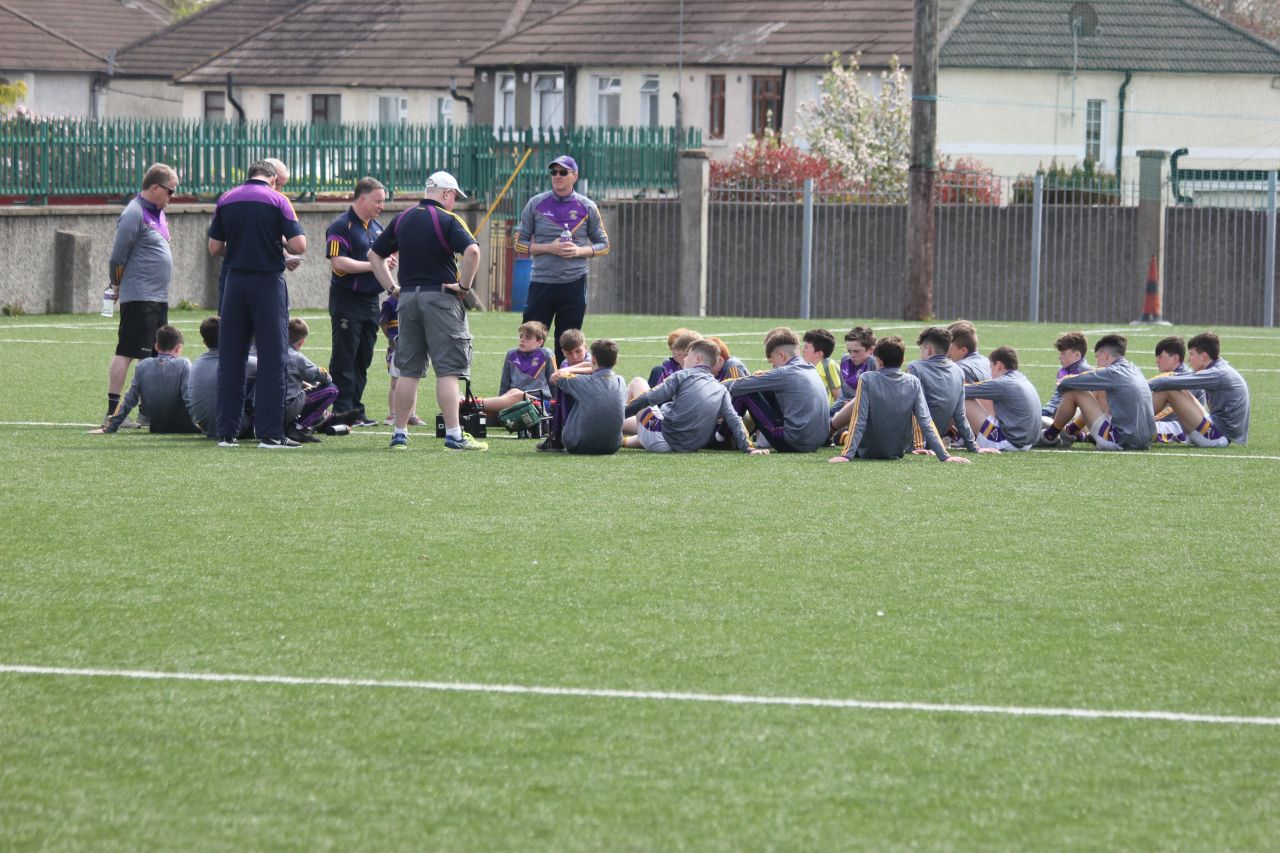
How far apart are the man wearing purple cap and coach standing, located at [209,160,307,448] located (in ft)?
8.76

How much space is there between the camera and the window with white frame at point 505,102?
54.4 meters

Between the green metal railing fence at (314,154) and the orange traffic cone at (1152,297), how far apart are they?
378 inches

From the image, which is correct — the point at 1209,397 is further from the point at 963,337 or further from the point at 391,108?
the point at 391,108

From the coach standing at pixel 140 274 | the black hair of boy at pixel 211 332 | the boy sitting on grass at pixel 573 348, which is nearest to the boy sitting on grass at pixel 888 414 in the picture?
the boy sitting on grass at pixel 573 348

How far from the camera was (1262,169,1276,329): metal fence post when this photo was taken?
3131cm

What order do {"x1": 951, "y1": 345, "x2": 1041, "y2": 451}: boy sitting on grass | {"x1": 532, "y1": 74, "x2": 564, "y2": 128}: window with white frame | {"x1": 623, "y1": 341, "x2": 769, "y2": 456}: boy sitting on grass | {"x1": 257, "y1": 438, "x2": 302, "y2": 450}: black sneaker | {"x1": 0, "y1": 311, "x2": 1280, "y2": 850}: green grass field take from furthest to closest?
1. {"x1": 532, "y1": 74, "x2": 564, "y2": 128}: window with white frame
2. {"x1": 951, "y1": 345, "x2": 1041, "y2": 451}: boy sitting on grass
3. {"x1": 257, "y1": 438, "x2": 302, "y2": 450}: black sneaker
4. {"x1": 623, "y1": 341, "x2": 769, "y2": 456}: boy sitting on grass
5. {"x1": 0, "y1": 311, "x2": 1280, "y2": 850}: green grass field

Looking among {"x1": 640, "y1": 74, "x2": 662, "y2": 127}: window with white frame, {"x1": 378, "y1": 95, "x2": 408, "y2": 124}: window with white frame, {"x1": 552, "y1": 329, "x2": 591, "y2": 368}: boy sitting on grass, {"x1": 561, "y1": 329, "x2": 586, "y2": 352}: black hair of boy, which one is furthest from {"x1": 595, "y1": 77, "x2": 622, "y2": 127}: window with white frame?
{"x1": 561, "y1": 329, "x2": 586, "y2": 352}: black hair of boy

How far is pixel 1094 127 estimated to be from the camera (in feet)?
166

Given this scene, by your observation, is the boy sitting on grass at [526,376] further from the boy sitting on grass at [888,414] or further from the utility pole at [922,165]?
the utility pole at [922,165]

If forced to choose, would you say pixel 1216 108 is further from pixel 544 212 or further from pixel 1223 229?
pixel 544 212

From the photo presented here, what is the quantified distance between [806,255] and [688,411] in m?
20.4

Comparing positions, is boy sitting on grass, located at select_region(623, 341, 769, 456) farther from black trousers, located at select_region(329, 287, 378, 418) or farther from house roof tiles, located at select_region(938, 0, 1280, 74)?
house roof tiles, located at select_region(938, 0, 1280, 74)

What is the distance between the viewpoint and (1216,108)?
50938 mm

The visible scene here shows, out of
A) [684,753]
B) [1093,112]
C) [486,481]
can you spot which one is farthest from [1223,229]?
[684,753]
